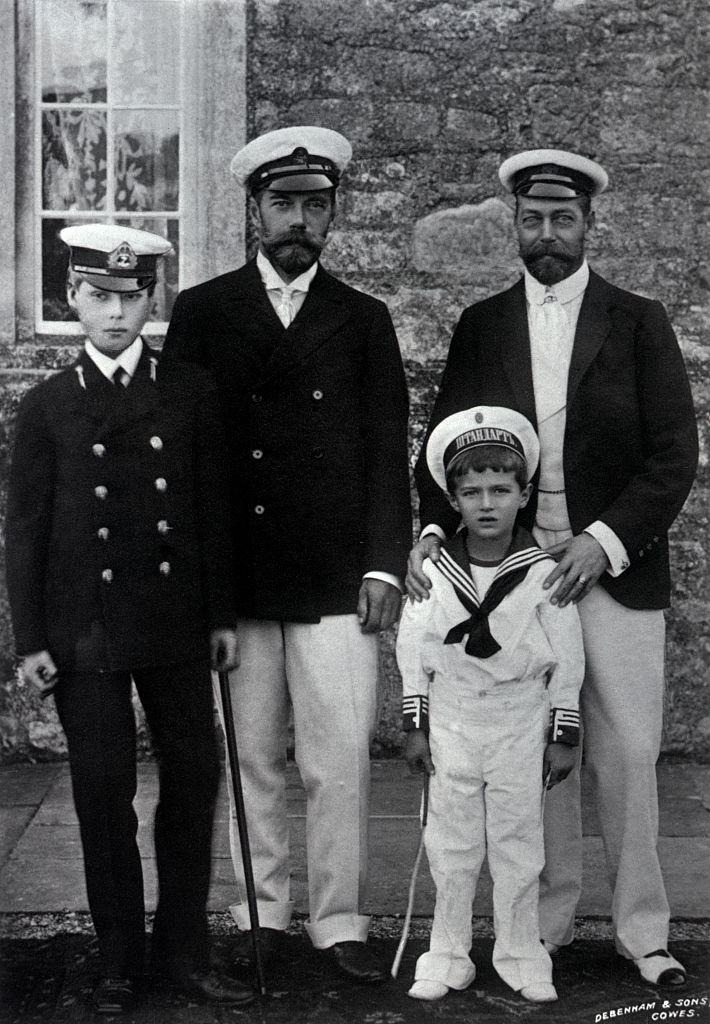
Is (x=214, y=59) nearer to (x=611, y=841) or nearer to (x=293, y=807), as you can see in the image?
(x=293, y=807)

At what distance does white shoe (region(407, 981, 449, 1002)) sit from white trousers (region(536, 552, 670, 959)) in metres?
0.50

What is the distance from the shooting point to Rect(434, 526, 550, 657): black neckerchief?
3492 millimetres

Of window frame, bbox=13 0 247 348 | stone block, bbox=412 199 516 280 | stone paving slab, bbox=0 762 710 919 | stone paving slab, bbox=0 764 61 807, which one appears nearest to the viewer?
stone paving slab, bbox=0 762 710 919

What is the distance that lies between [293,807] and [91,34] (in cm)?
310

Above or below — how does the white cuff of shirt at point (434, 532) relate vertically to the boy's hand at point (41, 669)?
above

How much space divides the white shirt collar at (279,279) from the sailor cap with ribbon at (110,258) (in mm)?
414

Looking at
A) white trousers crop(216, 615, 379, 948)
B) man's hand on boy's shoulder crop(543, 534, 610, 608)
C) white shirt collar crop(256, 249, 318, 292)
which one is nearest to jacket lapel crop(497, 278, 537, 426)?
man's hand on boy's shoulder crop(543, 534, 610, 608)

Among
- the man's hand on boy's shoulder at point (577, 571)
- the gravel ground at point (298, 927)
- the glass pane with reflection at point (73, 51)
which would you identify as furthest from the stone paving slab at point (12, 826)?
the glass pane with reflection at point (73, 51)

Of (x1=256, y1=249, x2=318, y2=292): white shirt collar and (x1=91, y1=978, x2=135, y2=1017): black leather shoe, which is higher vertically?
(x1=256, y1=249, x2=318, y2=292): white shirt collar

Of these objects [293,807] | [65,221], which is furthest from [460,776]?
[65,221]

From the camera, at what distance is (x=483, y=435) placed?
3553 millimetres

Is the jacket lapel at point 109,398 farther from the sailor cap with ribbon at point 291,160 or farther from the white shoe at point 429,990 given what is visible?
the white shoe at point 429,990

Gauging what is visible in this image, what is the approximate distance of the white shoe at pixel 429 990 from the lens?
3.50m

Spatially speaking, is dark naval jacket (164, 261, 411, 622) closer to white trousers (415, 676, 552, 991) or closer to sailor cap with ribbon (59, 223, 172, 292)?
sailor cap with ribbon (59, 223, 172, 292)
